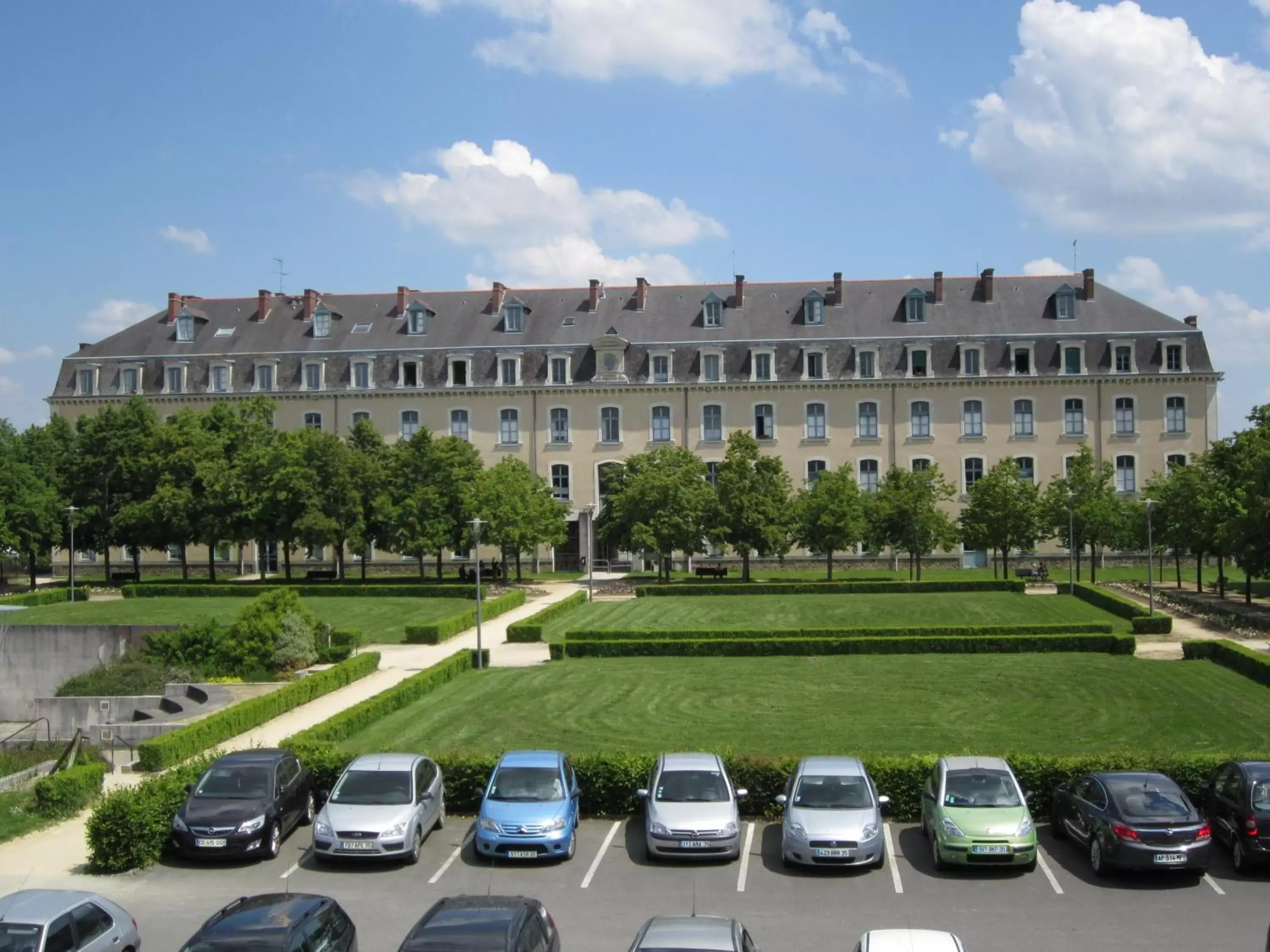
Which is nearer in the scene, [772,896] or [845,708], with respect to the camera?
[772,896]

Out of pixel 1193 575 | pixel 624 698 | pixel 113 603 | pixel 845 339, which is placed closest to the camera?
pixel 624 698

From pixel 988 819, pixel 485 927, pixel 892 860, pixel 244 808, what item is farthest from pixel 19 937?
pixel 988 819

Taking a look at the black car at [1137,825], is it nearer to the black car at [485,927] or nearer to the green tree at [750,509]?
the black car at [485,927]

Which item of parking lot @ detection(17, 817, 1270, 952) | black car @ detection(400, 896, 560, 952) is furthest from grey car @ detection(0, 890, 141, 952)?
black car @ detection(400, 896, 560, 952)

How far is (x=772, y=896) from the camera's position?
16516 millimetres

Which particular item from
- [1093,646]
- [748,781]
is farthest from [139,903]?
[1093,646]

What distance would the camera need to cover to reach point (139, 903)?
16.5 metres

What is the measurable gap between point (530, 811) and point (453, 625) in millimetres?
26314

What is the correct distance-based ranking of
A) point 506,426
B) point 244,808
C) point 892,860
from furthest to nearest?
1. point 506,426
2. point 244,808
3. point 892,860

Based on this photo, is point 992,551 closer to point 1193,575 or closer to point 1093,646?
point 1193,575

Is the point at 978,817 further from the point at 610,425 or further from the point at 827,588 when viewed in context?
the point at 610,425

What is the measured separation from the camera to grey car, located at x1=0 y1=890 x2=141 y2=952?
486 inches

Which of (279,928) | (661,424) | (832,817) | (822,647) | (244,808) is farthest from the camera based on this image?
(661,424)

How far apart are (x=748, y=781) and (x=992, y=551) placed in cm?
5116
